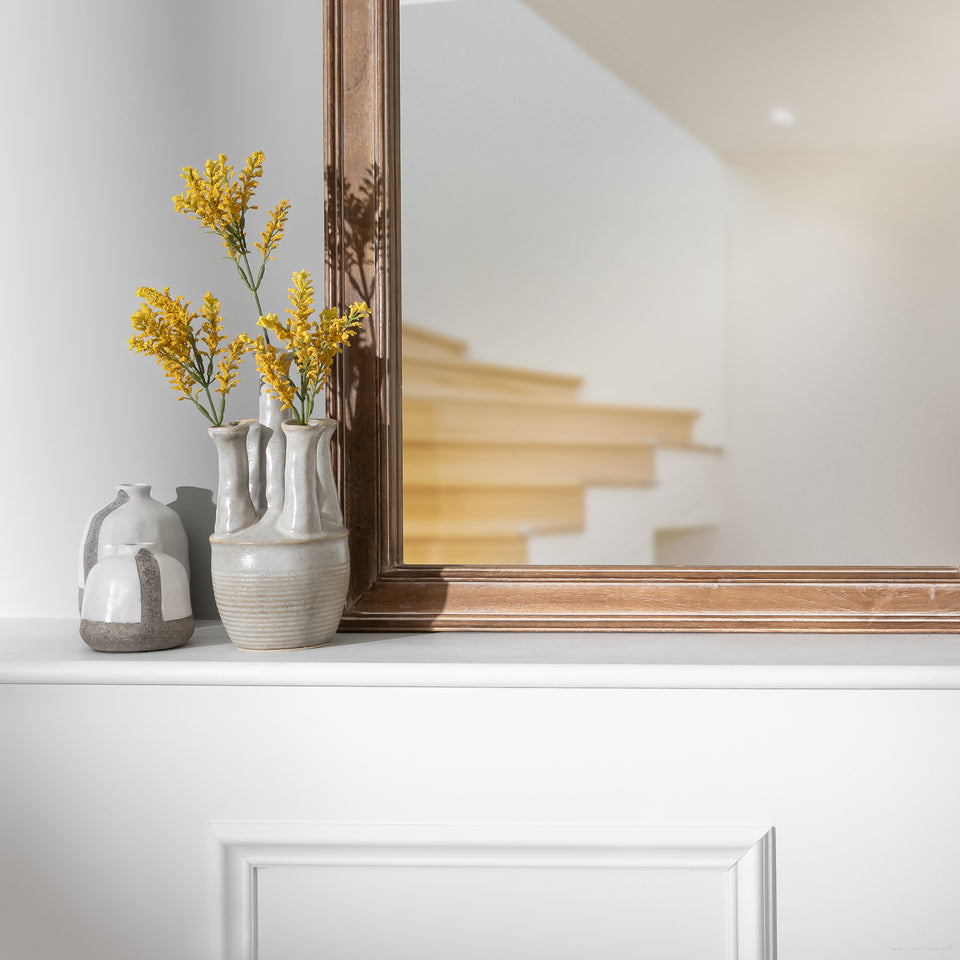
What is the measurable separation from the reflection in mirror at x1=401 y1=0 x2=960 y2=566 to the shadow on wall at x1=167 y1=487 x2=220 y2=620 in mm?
230

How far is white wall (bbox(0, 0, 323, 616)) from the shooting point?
35.8 inches

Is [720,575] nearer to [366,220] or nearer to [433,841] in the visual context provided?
[433,841]

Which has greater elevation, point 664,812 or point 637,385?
point 637,385

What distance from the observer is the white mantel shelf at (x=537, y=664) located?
0.72 metres

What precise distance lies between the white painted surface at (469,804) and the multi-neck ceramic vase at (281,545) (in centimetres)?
4

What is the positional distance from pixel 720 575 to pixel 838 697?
0.18 meters

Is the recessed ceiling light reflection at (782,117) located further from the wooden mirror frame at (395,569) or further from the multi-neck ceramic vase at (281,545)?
the multi-neck ceramic vase at (281,545)

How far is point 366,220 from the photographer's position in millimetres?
894

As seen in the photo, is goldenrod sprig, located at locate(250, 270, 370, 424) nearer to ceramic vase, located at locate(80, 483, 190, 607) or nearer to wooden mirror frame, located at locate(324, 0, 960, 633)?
wooden mirror frame, located at locate(324, 0, 960, 633)

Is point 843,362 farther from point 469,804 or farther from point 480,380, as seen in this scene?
point 469,804

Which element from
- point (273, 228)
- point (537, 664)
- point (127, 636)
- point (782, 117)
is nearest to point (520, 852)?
point (537, 664)

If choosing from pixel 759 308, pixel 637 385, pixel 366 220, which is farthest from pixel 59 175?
pixel 759 308

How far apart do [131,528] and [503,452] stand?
15.7 inches

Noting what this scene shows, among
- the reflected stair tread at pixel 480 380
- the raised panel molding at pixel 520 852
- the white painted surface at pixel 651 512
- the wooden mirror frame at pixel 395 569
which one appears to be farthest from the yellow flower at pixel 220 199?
the raised panel molding at pixel 520 852
